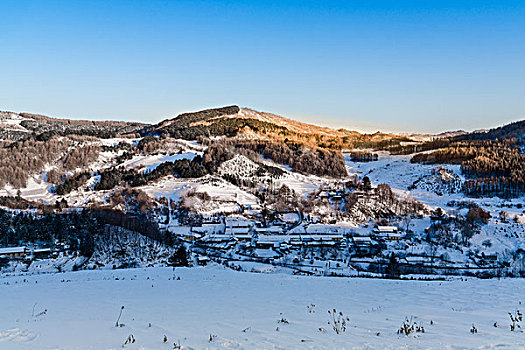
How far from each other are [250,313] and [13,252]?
3094 cm

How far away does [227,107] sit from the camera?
157750 millimetres

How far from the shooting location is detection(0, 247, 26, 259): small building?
2955cm

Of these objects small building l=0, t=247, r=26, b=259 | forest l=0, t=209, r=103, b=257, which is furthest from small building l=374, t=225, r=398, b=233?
small building l=0, t=247, r=26, b=259

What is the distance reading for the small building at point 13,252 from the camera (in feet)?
96.9

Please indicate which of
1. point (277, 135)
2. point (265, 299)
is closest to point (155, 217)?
point (265, 299)

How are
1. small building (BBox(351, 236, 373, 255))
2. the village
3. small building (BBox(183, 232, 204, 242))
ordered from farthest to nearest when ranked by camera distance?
small building (BBox(183, 232, 204, 242)) < small building (BBox(351, 236, 373, 255)) < the village

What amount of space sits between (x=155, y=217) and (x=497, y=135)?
139 m

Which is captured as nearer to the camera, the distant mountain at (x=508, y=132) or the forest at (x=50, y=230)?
the forest at (x=50, y=230)

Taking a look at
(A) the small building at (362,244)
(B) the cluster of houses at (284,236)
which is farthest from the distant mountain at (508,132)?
(A) the small building at (362,244)

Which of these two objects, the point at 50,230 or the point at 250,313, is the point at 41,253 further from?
the point at 250,313

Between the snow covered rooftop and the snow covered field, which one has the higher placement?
the snow covered field

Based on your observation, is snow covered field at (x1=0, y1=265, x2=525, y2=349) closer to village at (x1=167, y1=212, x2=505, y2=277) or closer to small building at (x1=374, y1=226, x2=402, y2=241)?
village at (x1=167, y1=212, x2=505, y2=277)

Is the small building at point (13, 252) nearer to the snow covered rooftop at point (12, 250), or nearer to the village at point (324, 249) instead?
the snow covered rooftop at point (12, 250)

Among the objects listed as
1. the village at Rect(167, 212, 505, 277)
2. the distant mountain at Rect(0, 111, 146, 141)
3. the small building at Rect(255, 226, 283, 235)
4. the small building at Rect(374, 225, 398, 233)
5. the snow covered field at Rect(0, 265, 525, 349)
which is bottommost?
the village at Rect(167, 212, 505, 277)
